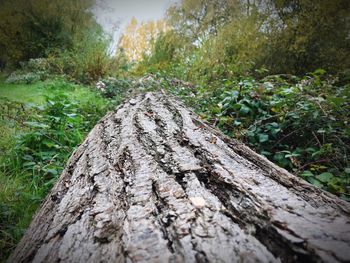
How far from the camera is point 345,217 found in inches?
24.5

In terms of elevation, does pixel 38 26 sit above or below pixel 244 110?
above

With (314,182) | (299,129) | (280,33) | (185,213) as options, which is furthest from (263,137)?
(280,33)

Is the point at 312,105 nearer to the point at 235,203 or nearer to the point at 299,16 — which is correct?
the point at 235,203

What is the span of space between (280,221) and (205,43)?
14.1 ft

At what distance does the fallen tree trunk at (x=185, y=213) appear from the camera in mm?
525

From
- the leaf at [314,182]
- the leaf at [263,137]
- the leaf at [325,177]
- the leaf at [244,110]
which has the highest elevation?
the leaf at [244,110]

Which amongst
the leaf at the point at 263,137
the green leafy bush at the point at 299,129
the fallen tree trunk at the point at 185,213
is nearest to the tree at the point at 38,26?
the green leafy bush at the point at 299,129

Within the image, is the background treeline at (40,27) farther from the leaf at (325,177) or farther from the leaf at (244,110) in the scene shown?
the leaf at (325,177)

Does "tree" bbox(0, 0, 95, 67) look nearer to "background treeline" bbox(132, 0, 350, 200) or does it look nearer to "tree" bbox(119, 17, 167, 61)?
"tree" bbox(119, 17, 167, 61)

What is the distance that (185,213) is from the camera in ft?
2.12

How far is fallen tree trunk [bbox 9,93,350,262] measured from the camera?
0.53 meters

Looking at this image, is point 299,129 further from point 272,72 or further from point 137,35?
point 137,35

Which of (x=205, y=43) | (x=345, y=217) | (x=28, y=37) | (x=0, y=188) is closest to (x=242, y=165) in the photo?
(x=345, y=217)

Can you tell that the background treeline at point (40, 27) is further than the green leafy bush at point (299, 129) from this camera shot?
Yes
